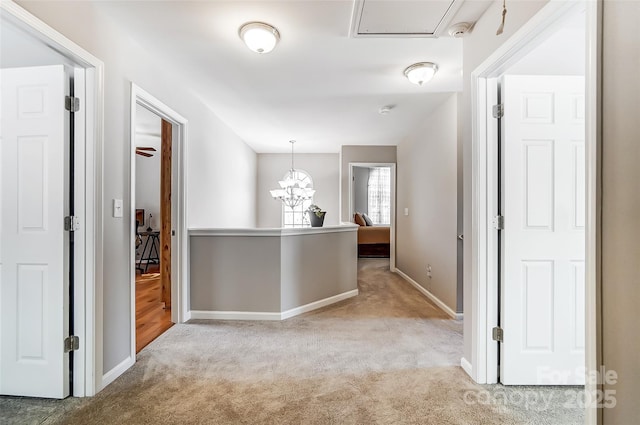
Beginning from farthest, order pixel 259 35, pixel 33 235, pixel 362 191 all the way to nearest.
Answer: pixel 362 191
pixel 259 35
pixel 33 235

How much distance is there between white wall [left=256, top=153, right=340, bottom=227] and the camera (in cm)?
712

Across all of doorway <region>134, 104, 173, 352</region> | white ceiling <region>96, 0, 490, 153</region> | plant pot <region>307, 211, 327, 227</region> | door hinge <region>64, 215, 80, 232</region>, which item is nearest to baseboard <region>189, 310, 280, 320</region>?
doorway <region>134, 104, 173, 352</region>

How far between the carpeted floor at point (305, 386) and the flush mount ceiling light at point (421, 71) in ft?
7.66

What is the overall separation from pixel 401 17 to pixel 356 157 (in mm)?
3933

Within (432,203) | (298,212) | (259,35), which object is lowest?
(298,212)

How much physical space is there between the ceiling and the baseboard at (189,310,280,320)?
7.80 feet

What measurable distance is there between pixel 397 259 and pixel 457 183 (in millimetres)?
2598

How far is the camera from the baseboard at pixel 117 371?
1.86 meters

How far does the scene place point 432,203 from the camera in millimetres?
3883

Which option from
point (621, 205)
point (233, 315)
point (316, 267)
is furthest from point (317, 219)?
point (621, 205)

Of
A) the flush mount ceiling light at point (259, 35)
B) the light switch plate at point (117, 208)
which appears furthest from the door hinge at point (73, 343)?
the flush mount ceiling light at point (259, 35)

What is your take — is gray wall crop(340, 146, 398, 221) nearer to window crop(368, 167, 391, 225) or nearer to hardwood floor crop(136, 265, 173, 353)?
hardwood floor crop(136, 265, 173, 353)

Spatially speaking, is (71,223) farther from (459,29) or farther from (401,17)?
(459,29)

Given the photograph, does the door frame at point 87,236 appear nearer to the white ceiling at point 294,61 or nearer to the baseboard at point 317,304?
the white ceiling at point 294,61
